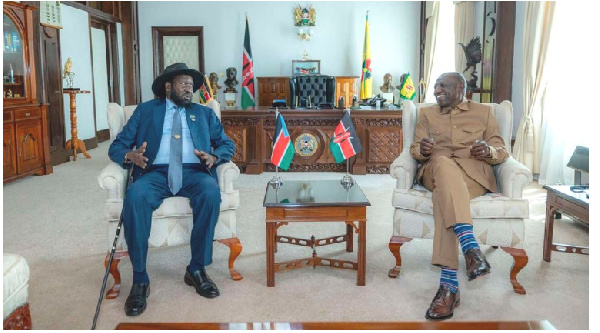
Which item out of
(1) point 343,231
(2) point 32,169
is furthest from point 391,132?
(2) point 32,169

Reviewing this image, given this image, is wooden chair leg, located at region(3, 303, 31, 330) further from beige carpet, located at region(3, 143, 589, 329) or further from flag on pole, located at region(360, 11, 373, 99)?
flag on pole, located at region(360, 11, 373, 99)

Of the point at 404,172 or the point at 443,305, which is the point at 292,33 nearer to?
the point at 404,172

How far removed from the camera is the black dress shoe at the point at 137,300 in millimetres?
2264

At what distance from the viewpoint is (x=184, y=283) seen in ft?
8.59

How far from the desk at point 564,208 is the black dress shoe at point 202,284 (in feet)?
5.99

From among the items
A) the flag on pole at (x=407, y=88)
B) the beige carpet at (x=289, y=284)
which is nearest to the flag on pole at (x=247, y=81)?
the flag on pole at (x=407, y=88)

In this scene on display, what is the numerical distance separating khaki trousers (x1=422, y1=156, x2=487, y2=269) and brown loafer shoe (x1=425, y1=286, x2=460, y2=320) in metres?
0.12

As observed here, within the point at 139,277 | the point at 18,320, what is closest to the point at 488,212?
the point at 139,277

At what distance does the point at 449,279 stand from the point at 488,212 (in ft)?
1.50

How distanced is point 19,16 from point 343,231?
4.13 metres

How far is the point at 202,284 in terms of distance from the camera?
96.9 inches

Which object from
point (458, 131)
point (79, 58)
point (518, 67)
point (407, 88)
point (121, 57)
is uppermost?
point (121, 57)

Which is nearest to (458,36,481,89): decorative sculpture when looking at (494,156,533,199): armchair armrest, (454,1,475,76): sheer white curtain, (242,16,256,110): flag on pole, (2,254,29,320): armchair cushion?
(454,1,475,76): sheer white curtain

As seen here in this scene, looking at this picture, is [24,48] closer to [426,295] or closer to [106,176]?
[106,176]
